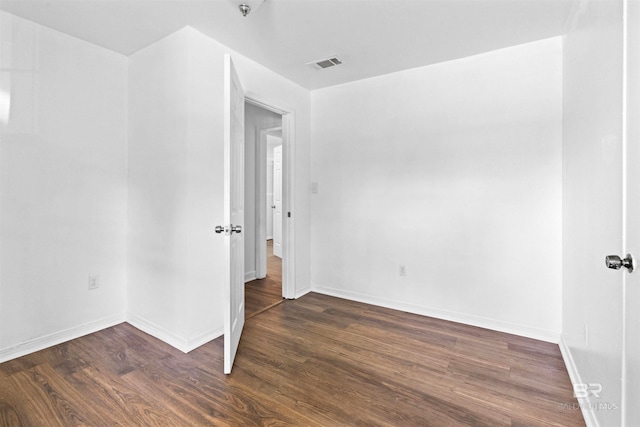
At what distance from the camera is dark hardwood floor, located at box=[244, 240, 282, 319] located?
A: 3285 mm

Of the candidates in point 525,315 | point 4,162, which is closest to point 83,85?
point 4,162

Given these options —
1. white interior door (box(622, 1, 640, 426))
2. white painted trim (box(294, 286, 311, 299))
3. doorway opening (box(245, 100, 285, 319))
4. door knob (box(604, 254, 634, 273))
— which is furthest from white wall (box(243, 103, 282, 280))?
door knob (box(604, 254, 634, 273))

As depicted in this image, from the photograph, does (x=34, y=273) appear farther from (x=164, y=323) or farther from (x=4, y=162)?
(x=164, y=323)

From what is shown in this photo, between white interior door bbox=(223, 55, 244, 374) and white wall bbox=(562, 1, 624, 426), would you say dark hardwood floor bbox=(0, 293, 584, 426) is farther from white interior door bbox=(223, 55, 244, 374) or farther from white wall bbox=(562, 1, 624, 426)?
white wall bbox=(562, 1, 624, 426)

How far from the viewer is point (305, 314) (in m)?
3.12

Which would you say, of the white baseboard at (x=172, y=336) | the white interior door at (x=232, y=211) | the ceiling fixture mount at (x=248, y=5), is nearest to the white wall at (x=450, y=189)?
the white interior door at (x=232, y=211)

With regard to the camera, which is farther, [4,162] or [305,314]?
[305,314]

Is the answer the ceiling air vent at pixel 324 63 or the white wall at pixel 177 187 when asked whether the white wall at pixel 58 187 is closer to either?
the white wall at pixel 177 187

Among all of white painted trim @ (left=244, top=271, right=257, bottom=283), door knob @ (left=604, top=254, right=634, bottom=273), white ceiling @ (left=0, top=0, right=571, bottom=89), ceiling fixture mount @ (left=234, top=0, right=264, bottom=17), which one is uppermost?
white ceiling @ (left=0, top=0, right=571, bottom=89)

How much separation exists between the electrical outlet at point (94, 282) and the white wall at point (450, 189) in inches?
87.6

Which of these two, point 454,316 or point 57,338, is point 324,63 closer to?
point 454,316

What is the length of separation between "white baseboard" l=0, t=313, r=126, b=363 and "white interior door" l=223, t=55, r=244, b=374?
127 centimetres

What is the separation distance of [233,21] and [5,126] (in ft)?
5.86

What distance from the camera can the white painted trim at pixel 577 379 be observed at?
60.9 inches
